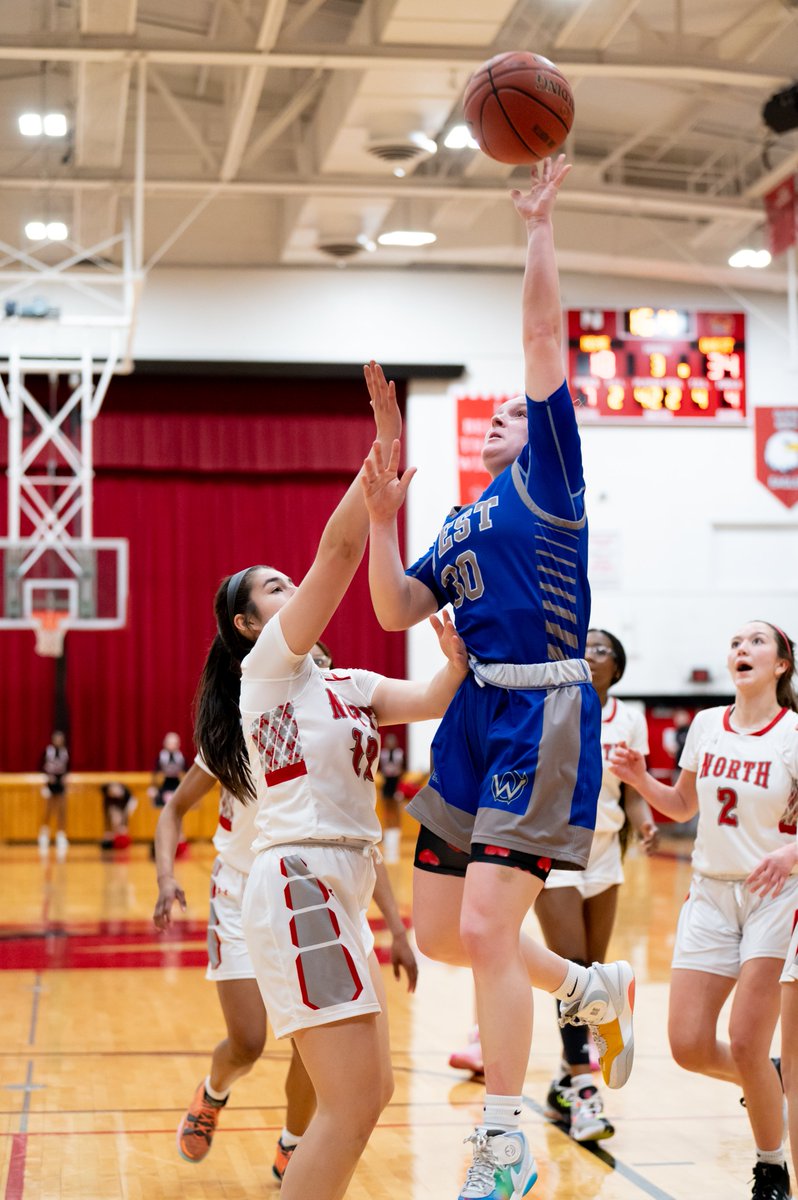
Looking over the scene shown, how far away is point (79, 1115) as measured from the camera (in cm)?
574

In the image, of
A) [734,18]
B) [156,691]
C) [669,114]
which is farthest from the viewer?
[156,691]

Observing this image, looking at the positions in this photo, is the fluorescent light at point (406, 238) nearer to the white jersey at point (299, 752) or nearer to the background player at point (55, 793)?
the background player at point (55, 793)

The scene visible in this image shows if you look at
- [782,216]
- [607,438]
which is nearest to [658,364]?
[607,438]

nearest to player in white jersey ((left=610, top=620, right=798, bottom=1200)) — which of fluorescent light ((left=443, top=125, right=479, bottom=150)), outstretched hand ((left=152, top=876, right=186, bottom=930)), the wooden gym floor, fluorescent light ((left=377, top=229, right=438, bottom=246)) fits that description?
the wooden gym floor

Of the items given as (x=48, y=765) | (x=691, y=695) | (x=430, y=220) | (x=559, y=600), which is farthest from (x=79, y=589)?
(x=559, y=600)

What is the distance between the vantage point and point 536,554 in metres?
3.66

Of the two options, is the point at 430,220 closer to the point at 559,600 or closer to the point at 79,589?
the point at 79,589

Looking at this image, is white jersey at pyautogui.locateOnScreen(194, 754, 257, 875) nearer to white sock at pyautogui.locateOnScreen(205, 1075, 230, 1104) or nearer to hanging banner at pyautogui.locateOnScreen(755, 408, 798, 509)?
white sock at pyautogui.locateOnScreen(205, 1075, 230, 1104)

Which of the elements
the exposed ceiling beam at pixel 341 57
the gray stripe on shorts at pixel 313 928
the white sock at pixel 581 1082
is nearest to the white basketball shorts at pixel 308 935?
the gray stripe on shorts at pixel 313 928

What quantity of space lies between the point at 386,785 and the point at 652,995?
988 centimetres

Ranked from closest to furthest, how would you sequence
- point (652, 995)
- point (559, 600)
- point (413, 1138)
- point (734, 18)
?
point (559, 600)
point (413, 1138)
point (652, 995)
point (734, 18)

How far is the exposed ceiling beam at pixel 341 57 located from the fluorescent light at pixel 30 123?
5.92 feet

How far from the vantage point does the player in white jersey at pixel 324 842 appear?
3.34 meters

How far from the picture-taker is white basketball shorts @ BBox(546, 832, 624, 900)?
5.75 meters
